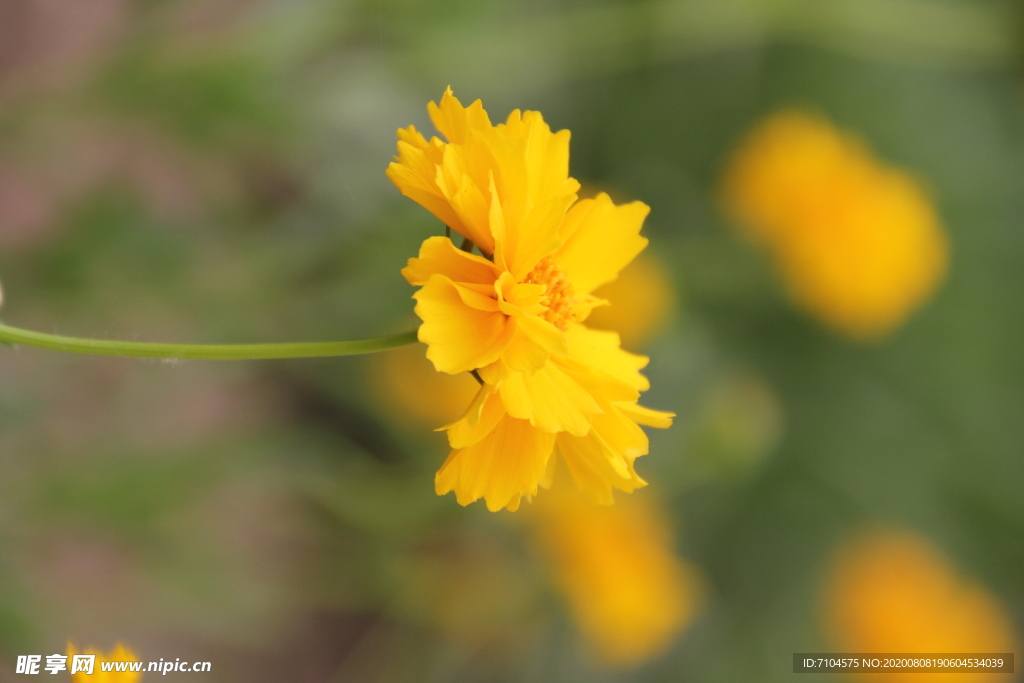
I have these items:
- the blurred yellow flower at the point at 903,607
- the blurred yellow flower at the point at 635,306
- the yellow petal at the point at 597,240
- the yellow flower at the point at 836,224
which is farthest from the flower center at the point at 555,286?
the blurred yellow flower at the point at 903,607

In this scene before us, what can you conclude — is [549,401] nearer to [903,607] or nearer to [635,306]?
[635,306]

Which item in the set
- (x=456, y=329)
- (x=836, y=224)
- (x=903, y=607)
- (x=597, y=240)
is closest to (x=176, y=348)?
(x=456, y=329)

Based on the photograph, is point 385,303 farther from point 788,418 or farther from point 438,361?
point 788,418

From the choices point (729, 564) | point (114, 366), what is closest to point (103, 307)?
point (114, 366)

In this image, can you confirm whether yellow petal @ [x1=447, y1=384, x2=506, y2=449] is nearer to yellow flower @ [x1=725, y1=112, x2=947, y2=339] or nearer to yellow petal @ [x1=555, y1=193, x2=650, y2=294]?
yellow petal @ [x1=555, y1=193, x2=650, y2=294]

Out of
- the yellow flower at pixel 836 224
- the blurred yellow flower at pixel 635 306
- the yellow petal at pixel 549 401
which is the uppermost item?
the yellow flower at pixel 836 224

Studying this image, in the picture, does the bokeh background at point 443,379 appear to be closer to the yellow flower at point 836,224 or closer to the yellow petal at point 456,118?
the yellow flower at point 836,224

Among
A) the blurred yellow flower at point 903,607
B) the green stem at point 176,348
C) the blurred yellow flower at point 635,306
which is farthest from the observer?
the blurred yellow flower at point 903,607
